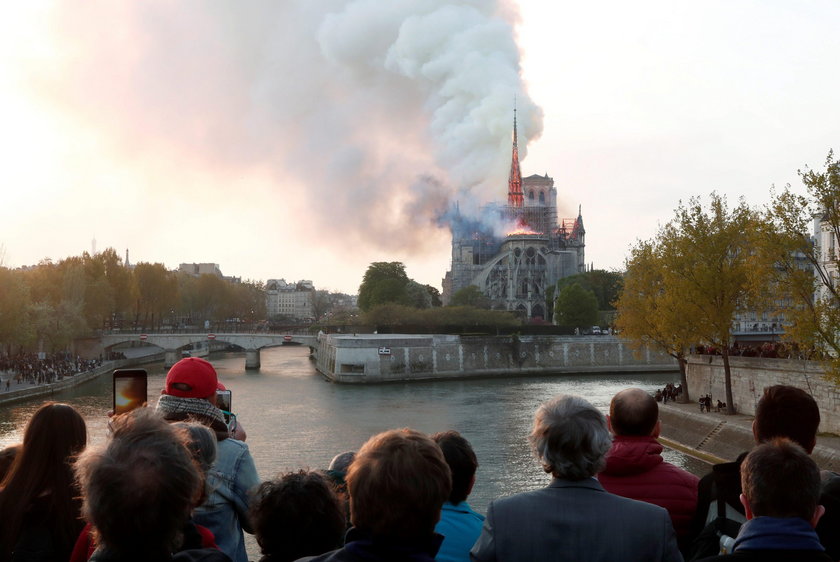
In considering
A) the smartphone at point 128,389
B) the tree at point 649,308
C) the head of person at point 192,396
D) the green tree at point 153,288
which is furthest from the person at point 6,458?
the green tree at point 153,288

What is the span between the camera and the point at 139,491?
2451 mm

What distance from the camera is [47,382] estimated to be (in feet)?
130

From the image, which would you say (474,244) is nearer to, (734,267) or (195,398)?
(734,267)

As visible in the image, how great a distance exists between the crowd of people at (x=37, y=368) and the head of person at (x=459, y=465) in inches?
1433

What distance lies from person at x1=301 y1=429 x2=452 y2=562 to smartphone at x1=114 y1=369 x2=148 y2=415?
3364mm

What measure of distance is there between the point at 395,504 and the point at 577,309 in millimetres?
69580

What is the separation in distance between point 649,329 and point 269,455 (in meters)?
16.9

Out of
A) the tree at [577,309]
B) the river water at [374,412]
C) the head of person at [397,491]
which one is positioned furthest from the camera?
the tree at [577,309]

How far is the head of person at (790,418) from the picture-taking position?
3865 millimetres

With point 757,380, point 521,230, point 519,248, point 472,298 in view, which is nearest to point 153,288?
point 472,298

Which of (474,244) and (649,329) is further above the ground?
(474,244)

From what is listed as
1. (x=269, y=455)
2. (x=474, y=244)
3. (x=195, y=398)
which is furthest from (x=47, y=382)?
(x=474, y=244)

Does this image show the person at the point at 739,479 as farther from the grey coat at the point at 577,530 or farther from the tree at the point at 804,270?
the tree at the point at 804,270

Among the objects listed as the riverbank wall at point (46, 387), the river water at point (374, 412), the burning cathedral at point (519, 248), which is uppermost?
the burning cathedral at point (519, 248)
